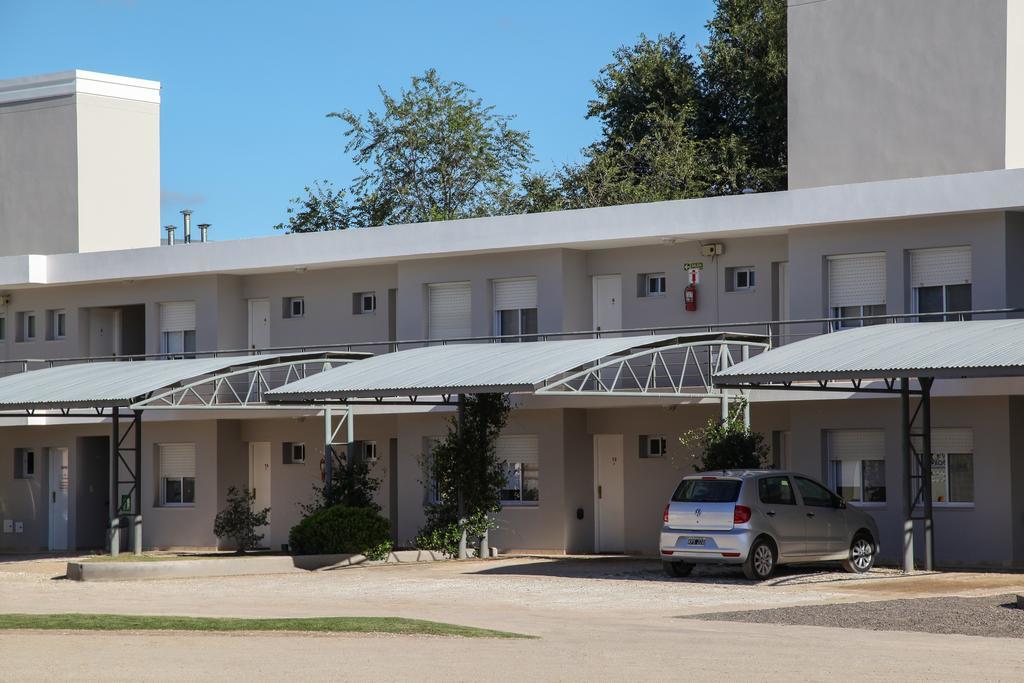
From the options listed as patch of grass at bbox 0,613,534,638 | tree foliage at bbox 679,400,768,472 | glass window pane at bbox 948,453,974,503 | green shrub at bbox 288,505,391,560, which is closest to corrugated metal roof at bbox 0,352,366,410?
green shrub at bbox 288,505,391,560

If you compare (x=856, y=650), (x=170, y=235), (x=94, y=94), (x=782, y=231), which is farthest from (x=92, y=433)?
(x=856, y=650)

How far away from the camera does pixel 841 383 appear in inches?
1067

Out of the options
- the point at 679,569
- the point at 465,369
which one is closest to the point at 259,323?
the point at 465,369

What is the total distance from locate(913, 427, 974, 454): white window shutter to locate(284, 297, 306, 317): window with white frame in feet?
47.4

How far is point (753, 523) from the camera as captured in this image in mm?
21750

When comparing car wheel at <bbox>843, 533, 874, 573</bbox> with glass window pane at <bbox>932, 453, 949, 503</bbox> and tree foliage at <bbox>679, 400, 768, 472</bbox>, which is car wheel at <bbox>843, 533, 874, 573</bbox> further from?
glass window pane at <bbox>932, 453, 949, 503</bbox>

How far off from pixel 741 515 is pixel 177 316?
19.3 metres

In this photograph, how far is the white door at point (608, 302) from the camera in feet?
105

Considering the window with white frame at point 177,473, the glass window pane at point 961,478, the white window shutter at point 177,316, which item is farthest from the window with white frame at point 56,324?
the glass window pane at point 961,478

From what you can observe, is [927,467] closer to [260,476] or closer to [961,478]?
[961,478]

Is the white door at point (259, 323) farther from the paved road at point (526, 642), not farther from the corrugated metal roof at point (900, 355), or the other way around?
the corrugated metal roof at point (900, 355)

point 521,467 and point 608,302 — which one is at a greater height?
point 608,302

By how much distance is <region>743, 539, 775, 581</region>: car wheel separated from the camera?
21.7 meters

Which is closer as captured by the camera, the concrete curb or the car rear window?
the car rear window
